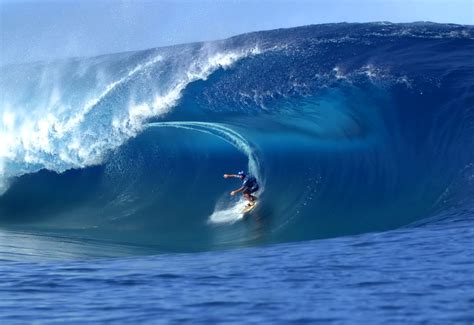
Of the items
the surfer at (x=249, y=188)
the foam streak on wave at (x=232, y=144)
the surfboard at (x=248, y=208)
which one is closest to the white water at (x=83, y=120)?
the foam streak on wave at (x=232, y=144)

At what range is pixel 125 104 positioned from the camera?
770 inches

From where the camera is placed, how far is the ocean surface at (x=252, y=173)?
26.4ft

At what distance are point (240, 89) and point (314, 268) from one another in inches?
426

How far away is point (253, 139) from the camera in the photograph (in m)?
17.8

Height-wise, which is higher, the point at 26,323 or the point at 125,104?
the point at 125,104

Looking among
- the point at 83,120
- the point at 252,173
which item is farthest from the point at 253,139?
the point at 83,120

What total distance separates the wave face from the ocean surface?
0.05 meters

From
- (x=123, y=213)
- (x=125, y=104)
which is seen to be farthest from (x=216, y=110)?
(x=123, y=213)

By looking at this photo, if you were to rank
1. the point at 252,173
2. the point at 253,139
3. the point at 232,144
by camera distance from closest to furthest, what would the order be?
1. the point at 252,173
2. the point at 253,139
3. the point at 232,144

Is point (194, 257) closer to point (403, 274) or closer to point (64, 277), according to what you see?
point (64, 277)

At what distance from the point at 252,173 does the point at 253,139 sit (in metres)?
1.08

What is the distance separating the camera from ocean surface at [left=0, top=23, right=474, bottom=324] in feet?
26.4

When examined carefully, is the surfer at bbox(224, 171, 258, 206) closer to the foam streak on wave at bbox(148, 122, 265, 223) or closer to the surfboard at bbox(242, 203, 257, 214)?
the surfboard at bbox(242, 203, 257, 214)

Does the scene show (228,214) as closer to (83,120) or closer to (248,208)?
(248,208)
